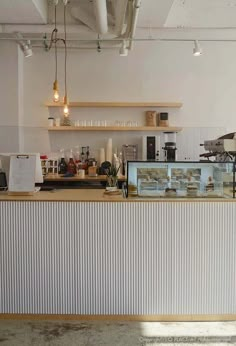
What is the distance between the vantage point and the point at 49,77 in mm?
6188

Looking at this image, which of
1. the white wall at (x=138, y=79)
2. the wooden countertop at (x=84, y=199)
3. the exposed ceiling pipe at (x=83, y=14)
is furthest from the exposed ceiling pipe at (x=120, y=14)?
the wooden countertop at (x=84, y=199)

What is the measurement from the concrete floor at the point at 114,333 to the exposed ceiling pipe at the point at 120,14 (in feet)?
12.1

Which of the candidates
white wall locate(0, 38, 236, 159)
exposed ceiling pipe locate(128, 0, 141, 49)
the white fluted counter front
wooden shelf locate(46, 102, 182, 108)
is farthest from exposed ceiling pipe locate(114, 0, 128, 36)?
the white fluted counter front

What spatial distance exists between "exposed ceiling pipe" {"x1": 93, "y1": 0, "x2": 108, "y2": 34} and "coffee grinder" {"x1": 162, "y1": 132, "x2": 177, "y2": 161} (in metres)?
1.99

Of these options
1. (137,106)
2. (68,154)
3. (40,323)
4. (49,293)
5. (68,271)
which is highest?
(137,106)

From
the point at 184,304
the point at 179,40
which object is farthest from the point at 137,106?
the point at 184,304

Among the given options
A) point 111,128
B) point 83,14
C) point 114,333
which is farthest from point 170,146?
point 114,333

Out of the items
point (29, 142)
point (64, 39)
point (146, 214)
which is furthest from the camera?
point (29, 142)

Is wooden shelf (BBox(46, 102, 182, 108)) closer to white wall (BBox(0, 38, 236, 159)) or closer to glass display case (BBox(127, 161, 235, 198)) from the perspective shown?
white wall (BBox(0, 38, 236, 159))

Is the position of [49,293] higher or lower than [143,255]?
lower

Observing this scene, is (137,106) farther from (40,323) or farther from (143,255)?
(40,323)

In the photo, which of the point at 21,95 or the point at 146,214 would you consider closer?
the point at 146,214

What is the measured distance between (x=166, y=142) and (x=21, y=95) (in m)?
2.59

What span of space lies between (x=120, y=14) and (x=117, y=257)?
3378 millimetres
